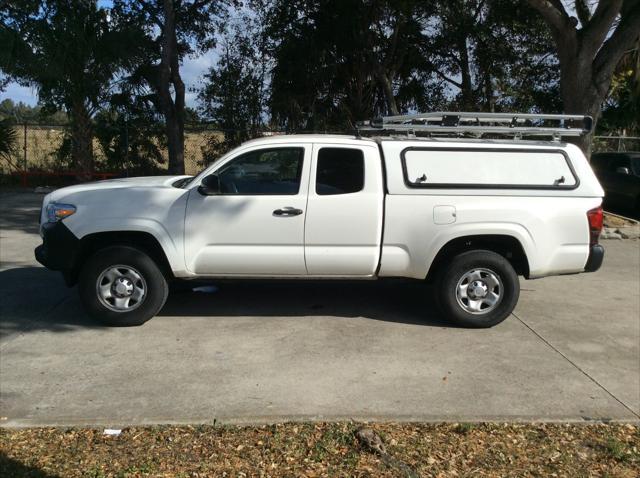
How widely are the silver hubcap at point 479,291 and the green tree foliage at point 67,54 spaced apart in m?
12.0

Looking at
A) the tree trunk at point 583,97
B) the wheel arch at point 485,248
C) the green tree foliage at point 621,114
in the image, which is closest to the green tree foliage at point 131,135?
the tree trunk at point 583,97

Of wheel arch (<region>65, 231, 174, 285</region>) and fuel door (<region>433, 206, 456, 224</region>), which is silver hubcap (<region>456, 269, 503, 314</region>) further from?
wheel arch (<region>65, 231, 174, 285</region>)

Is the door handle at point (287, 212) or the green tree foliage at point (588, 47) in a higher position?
the green tree foliage at point (588, 47)

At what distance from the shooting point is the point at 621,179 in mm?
14234

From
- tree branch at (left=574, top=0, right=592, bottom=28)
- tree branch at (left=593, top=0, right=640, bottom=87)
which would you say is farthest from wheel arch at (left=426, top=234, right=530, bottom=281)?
tree branch at (left=574, top=0, right=592, bottom=28)

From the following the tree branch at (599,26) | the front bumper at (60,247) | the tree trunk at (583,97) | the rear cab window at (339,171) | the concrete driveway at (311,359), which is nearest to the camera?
the concrete driveway at (311,359)

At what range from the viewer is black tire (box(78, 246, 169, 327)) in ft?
→ 19.0

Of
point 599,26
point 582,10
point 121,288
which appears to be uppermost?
point 582,10

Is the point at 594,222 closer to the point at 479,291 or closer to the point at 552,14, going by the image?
the point at 479,291

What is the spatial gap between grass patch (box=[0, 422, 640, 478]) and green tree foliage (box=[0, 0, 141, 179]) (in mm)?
12335

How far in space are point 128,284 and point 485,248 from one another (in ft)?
11.8

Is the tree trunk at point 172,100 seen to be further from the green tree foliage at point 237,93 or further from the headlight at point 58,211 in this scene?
the headlight at point 58,211

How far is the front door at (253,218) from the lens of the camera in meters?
5.81

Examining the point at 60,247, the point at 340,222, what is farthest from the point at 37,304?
the point at 340,222
